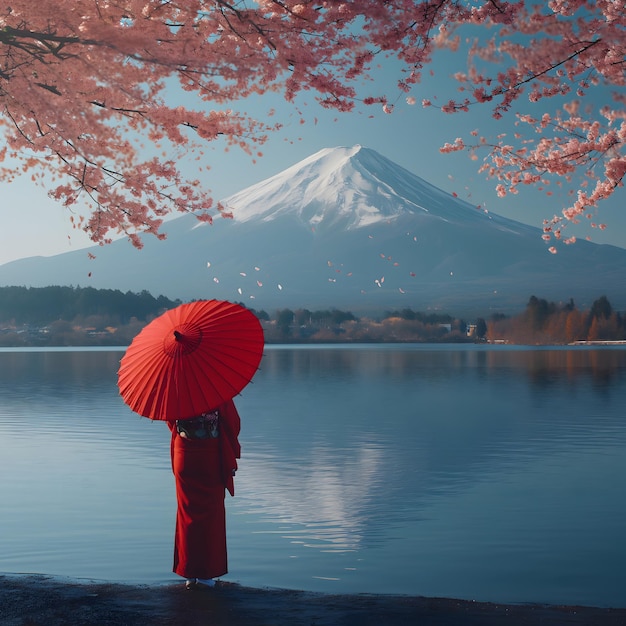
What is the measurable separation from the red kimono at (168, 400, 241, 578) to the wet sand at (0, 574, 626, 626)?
220 millimetres

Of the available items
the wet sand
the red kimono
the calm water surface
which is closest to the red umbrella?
the red kimono

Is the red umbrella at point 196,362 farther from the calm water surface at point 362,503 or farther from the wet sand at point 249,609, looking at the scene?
the calm water surface at point 362,503

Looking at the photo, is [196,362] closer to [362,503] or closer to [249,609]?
[249,609]

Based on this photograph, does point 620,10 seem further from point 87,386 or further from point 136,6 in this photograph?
point 87,386

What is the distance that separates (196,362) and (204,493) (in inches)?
37.3

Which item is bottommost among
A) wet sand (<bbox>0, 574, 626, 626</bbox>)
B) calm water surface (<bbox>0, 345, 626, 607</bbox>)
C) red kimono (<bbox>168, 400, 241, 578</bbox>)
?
calm water surface (<bbox>0, 345, 626, 607</bbox>)

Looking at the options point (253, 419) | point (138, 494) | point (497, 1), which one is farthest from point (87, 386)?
point (497, 1)

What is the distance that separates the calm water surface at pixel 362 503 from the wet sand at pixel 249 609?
3.47 ft

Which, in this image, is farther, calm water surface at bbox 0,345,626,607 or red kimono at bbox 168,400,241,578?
calm water surface at bbox 0,345,626,607

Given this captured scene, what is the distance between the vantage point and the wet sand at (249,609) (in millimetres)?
5383

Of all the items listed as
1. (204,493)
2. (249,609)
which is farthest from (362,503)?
(249,609)

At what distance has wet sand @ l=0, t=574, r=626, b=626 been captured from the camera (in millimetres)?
5383

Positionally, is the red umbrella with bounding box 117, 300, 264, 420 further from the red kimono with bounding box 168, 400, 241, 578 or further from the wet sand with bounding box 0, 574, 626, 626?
the wet sand with bounding box 0, 574, 626, 626

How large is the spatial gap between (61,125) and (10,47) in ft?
2.69
